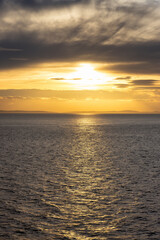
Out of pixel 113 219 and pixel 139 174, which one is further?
pixel 139 174

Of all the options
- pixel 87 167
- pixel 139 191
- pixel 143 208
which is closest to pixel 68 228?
pixel 143 208

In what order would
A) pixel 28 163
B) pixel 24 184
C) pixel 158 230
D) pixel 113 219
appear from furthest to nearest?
pixel 28 163, pixel 24 184, pixel 113 219, pixel 158 230

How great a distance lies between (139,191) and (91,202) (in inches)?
193

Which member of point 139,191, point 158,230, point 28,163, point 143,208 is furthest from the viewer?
point 28,163

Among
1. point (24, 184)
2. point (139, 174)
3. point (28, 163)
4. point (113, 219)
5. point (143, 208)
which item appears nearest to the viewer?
point (113, 219)

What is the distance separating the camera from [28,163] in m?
34.3

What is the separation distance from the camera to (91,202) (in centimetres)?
1831

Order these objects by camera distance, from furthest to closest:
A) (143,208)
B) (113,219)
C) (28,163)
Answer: (28,163) → (143,208) → (113,219)

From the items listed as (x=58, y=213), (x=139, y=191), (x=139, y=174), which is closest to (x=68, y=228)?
(x=58, y=213)

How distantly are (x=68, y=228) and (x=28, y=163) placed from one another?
2113 cm

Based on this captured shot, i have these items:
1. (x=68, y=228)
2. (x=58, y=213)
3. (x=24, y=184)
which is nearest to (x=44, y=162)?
(x=24, y=184)

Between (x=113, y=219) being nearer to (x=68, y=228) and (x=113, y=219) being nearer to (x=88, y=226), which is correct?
(x=88, y=226)

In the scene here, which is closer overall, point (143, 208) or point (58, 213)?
point (58, 213)

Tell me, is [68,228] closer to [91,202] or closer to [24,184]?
[91,202]
